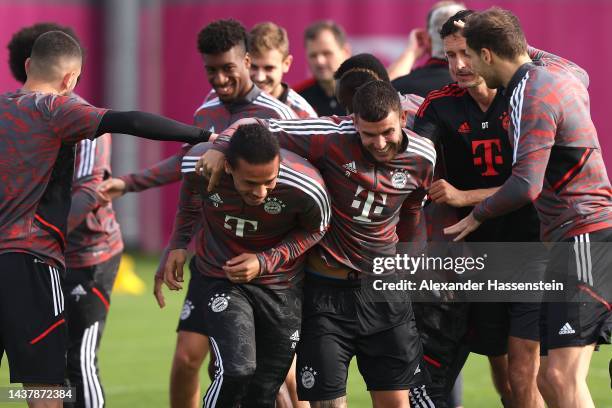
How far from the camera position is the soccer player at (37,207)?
6.04 m

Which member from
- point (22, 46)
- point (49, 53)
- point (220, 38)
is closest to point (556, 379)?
point (220, 38)

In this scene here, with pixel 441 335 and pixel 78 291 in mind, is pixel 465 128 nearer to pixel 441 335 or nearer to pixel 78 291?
pixel 441 335

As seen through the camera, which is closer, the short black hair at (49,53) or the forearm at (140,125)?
the forearm at (140,125)

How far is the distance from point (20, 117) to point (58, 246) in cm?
77

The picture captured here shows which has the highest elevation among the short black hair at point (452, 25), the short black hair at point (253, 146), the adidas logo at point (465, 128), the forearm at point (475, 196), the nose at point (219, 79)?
the short black hair at point (452, 25)

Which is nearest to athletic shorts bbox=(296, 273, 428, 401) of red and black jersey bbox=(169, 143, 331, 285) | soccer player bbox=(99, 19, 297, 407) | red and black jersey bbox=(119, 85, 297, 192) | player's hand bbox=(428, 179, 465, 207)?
red and black jersey bbox=(169, 143, 331, 285)

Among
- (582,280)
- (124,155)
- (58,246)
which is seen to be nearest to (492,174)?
(582,280)

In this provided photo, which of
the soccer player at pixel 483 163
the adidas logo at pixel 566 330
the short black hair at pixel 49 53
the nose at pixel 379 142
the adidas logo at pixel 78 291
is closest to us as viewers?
the adidas logo at pixel 566 330

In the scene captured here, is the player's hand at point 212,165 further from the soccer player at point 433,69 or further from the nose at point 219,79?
the soccer player at point 433,69

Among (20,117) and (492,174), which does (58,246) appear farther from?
(492,174)

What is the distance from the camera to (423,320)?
6.95 m

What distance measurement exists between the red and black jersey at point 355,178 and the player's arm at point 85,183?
1.67 meters

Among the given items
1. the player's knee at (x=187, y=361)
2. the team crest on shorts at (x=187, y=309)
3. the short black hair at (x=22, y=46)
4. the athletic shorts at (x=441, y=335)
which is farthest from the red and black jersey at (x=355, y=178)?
the short black hair at (x=22, y=46)

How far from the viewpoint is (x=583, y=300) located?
5992 mm
